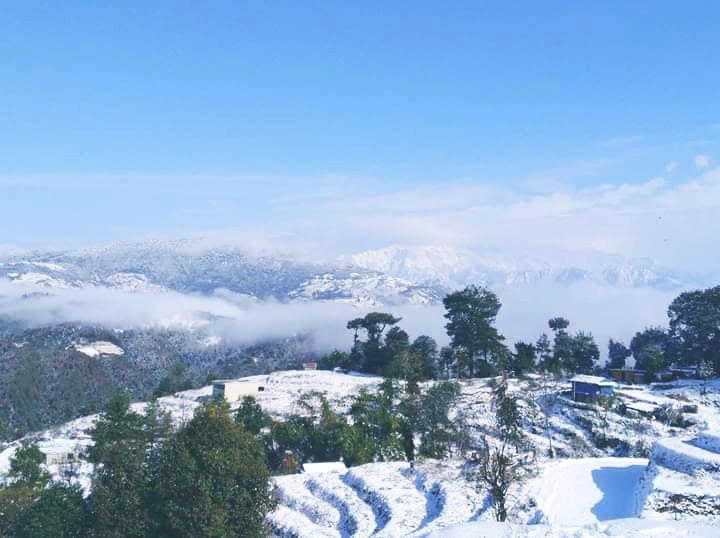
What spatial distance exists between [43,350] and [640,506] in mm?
108872

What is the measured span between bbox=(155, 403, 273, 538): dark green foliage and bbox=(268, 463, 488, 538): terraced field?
326 centimetres

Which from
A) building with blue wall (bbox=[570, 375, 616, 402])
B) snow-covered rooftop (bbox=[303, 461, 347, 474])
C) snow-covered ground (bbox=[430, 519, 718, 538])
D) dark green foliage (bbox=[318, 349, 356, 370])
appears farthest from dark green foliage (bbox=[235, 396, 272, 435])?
dark green foliage (bbox=[318, 349, 356, 370])


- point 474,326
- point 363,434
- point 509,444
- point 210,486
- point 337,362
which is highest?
point 474,326

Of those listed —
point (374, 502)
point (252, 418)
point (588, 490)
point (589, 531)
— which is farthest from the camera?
point (252, 418)

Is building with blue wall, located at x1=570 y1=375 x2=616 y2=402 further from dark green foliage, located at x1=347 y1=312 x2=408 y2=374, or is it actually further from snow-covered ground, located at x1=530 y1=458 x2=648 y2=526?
dark green foliage, located at x1=347 y1=312 x2=408 y2=374

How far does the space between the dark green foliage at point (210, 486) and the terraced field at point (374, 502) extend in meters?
3.26

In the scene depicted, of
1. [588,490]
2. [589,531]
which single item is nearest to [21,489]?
[588,490]

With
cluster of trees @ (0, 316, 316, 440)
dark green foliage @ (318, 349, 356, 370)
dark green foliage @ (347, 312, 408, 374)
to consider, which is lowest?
cluster of trees @ (0, 316, 316, 440)

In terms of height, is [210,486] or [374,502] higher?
[210,486]

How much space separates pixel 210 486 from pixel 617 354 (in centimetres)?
5505

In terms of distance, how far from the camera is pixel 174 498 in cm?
2088

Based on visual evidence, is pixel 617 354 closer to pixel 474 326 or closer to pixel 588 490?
pixel 474 326

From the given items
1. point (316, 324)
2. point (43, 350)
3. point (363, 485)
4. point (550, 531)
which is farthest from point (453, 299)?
point (316, 324)

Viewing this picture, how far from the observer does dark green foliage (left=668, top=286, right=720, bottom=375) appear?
51.5m
